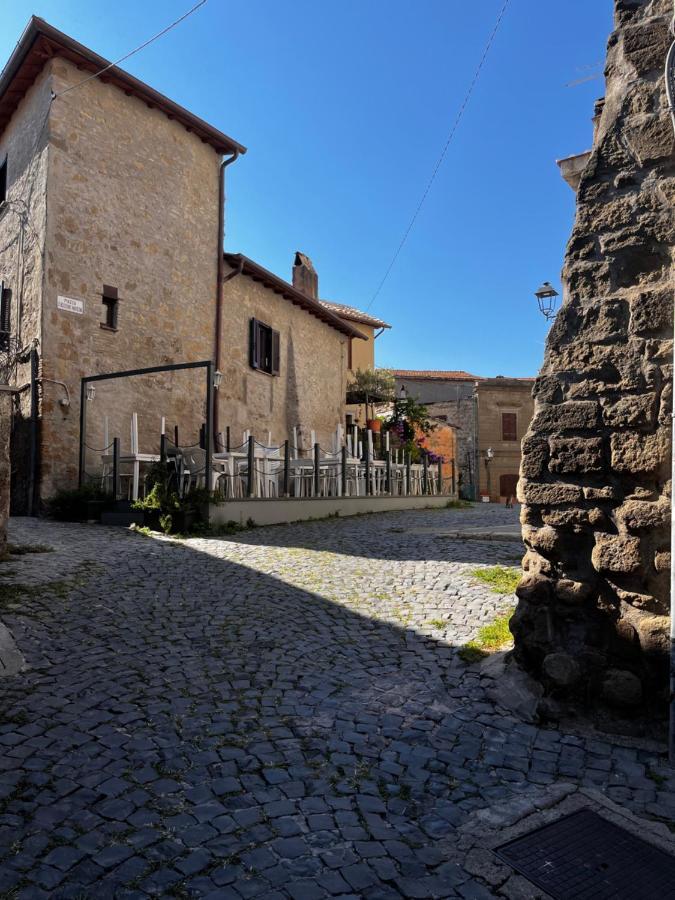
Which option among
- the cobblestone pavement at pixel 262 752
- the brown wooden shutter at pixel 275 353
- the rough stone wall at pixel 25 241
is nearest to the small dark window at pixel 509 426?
the brown wooden shutter at pixel 275 353

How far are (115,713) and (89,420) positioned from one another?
9.14 meters

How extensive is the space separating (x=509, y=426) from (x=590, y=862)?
102 feet

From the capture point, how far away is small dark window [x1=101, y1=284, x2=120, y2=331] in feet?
38.2

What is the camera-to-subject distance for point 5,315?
11.3 meters

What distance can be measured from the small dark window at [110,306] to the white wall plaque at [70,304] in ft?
1.73

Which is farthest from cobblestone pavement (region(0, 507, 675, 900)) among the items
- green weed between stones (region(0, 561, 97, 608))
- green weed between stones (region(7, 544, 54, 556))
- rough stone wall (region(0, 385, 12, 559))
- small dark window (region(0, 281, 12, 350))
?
small dark window (region(0, 281, 12, 350))

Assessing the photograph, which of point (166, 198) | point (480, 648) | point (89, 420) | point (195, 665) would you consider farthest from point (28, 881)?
point (166, 198)

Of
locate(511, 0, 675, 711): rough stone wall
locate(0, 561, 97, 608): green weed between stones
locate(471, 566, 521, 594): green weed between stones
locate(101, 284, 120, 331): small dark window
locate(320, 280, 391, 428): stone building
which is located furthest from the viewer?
locate(320, 280, 391, 428): stone building

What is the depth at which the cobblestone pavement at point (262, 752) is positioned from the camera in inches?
70.5

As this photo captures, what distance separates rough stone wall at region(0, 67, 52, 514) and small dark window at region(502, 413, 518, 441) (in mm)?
24854

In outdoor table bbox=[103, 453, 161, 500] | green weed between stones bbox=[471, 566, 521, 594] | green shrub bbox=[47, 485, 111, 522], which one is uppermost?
outdoor table bbox=[103, 453, 161, 500]

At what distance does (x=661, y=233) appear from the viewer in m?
2.82

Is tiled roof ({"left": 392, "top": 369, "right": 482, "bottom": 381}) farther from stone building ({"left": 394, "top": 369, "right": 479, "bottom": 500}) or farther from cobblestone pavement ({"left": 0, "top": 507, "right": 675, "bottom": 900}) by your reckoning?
cobblestone pavement ({"left": 0, "top": 507, "right": 675, "bottom": 900})

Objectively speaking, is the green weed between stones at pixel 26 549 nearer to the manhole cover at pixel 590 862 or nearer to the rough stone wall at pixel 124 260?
the rough stone wall at pixel 124 260
